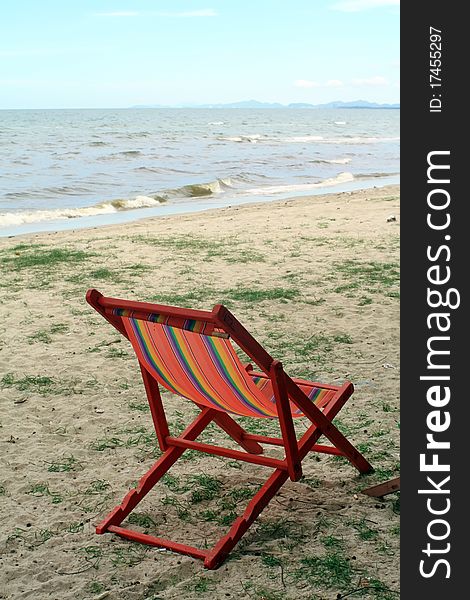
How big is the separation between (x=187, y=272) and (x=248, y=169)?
16201 mm

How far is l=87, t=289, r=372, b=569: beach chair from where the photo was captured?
8.95ft

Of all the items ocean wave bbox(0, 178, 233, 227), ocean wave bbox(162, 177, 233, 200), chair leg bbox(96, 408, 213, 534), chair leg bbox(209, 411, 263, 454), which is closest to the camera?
chair leg bbox(96, 408, 213, 534)

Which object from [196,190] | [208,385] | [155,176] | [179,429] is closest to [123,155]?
[155,176]

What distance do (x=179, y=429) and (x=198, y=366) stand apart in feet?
4.51

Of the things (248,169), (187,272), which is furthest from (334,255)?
(248,169)

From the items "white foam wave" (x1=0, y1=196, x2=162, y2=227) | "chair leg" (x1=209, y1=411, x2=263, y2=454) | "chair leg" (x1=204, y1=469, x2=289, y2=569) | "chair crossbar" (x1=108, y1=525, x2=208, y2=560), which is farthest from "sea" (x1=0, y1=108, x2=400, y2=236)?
"chair leg" (x1=204, y1=469, x2=289, y2=569)

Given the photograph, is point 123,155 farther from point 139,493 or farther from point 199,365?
point 199,365

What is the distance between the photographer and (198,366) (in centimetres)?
290

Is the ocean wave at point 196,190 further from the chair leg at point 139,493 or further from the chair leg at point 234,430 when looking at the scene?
the chair leg at point 139,493

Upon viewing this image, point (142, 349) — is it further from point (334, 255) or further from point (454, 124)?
point (334, 255)

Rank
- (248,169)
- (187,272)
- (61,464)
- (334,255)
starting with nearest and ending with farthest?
(61,464) → (187,272) → (334,255) → (248,169)

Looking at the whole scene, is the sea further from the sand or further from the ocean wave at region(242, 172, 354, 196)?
the sand

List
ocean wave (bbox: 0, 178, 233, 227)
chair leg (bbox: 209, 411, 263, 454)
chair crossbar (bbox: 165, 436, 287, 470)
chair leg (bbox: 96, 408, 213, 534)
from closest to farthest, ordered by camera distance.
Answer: chair crossbar (bbox: 165, 436, 287, 470) < chair leg (bbox: 96, 408, 213, 534) < chair leg (bbox: 209, 411, 263, 454) < ocean wave (bbox: 0, 178, 233, 227)

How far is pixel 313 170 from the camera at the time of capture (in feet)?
79.8
